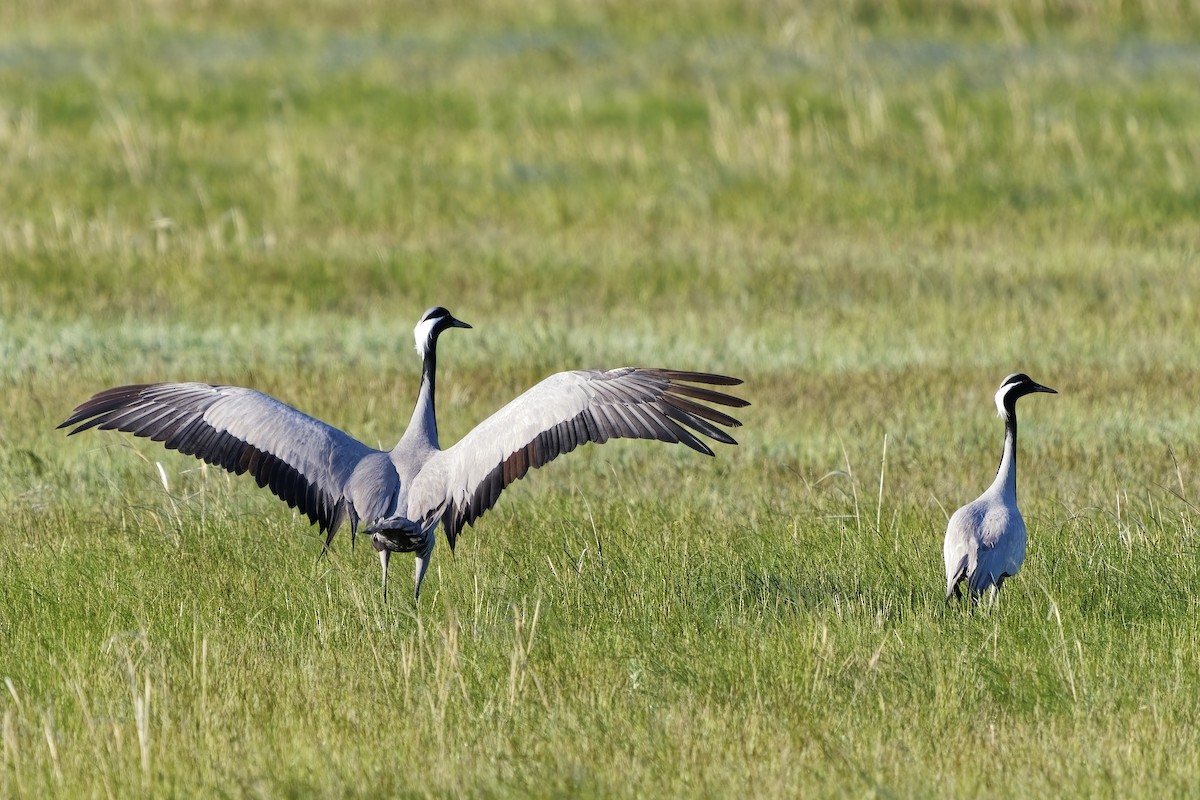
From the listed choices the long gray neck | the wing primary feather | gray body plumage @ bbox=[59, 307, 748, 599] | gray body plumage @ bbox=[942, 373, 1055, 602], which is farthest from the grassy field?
the wing primary feather

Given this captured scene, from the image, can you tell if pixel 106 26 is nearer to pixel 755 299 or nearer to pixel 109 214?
pixel 109 214

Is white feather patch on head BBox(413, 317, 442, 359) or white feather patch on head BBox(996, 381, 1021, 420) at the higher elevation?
white feather patch on head BBox(413, 317, 442, 359)

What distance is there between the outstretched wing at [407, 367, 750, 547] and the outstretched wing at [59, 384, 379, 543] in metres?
0.50

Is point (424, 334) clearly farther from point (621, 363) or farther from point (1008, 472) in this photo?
point (621, 363)

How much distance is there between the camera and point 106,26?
2642 cm

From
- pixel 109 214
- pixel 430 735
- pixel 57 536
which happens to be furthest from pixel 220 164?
pixel 430 735

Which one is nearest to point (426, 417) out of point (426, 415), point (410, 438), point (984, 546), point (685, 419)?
point (426, 415)

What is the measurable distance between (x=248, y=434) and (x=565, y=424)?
4.19ft

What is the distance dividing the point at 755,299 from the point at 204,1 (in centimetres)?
1547

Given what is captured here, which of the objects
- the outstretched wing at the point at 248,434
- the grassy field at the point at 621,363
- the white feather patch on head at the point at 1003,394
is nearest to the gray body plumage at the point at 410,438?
the outstretched wing at the point at 248,434

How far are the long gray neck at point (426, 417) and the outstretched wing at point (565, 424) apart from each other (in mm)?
396

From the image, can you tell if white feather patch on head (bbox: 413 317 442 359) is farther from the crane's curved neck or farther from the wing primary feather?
the wing primary feather

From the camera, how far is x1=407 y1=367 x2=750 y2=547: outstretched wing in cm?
695

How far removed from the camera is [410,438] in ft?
25.2
